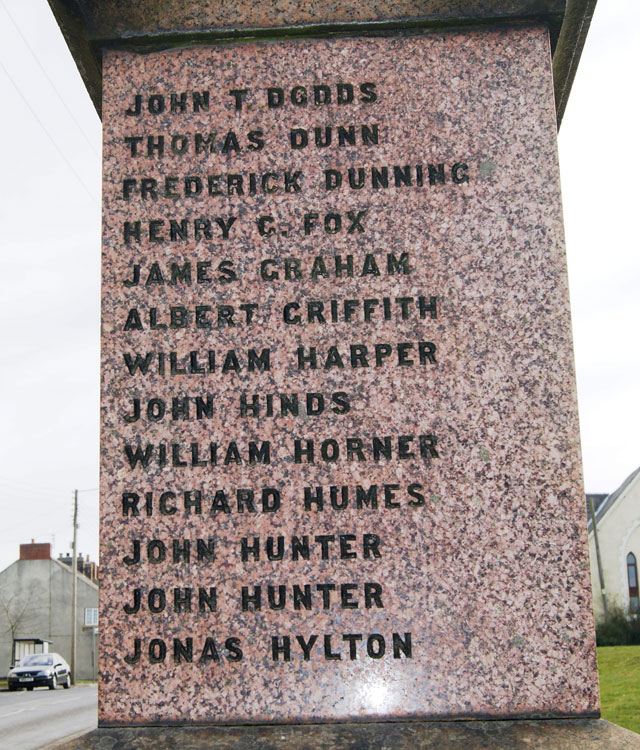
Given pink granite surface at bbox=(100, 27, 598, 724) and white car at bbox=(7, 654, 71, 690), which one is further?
white car at bbox=(7, 654, 71, 690)

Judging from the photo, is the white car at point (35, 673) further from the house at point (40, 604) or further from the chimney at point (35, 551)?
the chimney at point (35, 551)

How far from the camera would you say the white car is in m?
30.6

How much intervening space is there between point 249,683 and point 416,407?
3.43ft

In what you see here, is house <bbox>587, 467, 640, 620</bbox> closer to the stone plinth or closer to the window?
the window

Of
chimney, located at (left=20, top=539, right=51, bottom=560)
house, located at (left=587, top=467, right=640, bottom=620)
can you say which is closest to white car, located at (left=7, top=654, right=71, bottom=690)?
chimney, located at (left=20, top=539, right=51, bottom=560)

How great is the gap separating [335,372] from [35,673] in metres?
30.7

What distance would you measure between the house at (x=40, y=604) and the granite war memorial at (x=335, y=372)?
50004mm

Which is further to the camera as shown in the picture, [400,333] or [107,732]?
[400,333]

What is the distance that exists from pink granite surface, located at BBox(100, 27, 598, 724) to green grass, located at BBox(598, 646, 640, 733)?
281 centimetres

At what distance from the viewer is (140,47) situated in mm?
3453

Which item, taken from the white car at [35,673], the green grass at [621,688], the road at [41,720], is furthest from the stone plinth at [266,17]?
the white car at [35,673]

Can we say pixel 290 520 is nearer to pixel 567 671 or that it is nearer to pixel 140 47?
pixel 567 671

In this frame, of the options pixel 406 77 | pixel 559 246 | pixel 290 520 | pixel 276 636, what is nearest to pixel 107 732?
pixel 276 636

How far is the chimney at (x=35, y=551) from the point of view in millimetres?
51156
